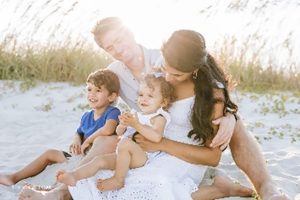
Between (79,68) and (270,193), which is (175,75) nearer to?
(270,193)

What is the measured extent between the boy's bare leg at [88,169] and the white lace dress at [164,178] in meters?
0.07

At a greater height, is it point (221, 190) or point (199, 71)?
point (199, 71)

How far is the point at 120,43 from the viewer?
4461 mm

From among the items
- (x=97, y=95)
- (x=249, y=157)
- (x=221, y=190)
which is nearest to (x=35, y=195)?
(x=97, y=95)

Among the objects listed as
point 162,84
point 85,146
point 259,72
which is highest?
point 162,84

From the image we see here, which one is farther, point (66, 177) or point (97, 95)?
point (97, 95)

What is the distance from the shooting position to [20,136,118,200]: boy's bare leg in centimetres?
414

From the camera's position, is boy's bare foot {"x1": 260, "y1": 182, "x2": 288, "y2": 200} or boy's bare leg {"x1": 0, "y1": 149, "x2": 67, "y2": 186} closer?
boy's bare foot {"x1": 260, "y1": 182, "x2": 288, "y2": 200}

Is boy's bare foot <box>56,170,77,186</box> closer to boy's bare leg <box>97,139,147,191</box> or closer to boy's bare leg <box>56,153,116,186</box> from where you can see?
boy's bare leg <box>56,153,116,186</box>

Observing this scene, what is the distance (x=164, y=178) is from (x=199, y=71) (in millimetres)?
645

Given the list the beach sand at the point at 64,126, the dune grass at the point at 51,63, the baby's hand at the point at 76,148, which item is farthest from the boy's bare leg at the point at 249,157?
the dune grass at the point at 51,63

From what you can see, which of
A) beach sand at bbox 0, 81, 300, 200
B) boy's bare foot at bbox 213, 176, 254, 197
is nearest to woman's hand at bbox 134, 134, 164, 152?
boy's bare foot at bbox 213, 176, 254, 197

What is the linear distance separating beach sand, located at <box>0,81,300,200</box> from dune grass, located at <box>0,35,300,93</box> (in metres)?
0.27

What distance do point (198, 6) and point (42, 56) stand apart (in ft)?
7.54
